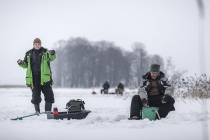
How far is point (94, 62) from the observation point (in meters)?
47.4

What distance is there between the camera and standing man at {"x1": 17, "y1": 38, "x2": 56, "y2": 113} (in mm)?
5094

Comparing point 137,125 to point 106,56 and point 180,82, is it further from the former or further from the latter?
point 106,56

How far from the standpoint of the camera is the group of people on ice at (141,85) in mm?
4180

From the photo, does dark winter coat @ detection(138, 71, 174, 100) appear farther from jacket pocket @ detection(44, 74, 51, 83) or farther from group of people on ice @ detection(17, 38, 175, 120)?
jacket pocket @ detection(44, 74, 51, 83)

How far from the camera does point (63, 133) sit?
2895 millimetres

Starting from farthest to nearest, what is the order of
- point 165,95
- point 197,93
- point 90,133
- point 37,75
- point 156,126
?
point 197,93
point 37,75
point 165,95
point 156,126
point 90,133

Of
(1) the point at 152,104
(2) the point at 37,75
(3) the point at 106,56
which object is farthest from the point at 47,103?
(3) the point at 106,56

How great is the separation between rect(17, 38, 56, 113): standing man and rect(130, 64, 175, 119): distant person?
1.91 metres

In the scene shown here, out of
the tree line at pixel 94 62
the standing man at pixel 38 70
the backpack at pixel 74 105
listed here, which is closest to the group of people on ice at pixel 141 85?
the standing man at pixel 38 70

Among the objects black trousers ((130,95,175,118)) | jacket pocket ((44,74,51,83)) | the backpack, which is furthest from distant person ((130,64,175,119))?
jacket pocket ((44,74,51,83))

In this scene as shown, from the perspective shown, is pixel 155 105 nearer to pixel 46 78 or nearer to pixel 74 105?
pixel 74 105

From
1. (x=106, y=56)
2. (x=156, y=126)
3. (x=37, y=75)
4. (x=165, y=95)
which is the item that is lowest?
(x=156, y=126)

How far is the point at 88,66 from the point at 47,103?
139 ft

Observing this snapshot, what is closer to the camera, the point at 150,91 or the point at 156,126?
the point at 156,126
